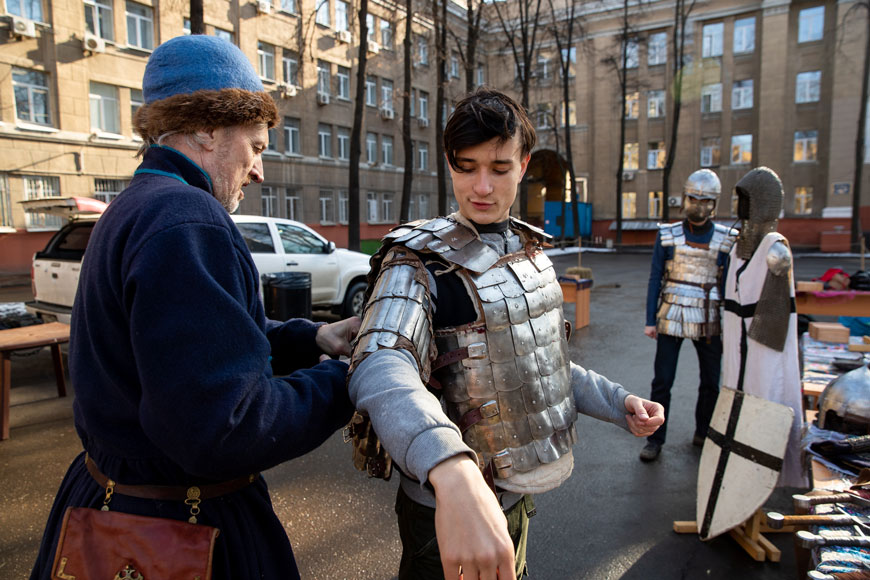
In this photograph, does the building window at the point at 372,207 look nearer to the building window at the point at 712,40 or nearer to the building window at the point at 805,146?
the building window at the point at 712,40

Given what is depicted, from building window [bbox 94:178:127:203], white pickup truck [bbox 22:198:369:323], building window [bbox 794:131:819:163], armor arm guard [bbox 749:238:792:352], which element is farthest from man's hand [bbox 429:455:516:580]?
building window [bbox 794:131:819:163]

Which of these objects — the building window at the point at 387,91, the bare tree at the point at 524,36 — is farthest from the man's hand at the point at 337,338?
the building window at the point at 387,91

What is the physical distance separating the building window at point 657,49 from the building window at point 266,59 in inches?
918

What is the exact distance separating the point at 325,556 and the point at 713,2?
38.8 m

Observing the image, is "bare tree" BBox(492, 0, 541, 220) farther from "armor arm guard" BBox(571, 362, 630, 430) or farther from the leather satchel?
the leather satchel

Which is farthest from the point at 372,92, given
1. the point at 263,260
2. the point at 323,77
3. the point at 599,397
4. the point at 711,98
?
the point at 599,397

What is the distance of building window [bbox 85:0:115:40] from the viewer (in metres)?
19.4

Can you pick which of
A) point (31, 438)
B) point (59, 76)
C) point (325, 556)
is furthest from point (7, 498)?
point (59, 76)

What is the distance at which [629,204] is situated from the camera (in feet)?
118

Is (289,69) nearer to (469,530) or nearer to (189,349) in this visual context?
(189,349)

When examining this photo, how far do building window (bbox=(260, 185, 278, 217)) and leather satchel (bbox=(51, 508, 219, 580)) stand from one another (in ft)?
83.5

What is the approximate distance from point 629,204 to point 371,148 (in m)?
17.2

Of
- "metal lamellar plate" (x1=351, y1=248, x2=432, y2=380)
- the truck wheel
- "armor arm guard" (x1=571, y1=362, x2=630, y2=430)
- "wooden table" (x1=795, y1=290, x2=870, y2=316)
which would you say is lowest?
the truck wheel

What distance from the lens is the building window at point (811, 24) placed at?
2997 centimetres
